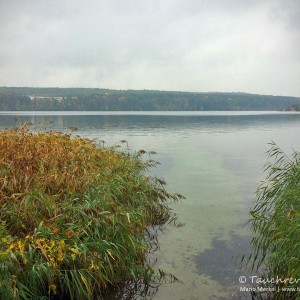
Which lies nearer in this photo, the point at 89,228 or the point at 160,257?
the point at 89,228

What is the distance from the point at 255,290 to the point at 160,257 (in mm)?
2310

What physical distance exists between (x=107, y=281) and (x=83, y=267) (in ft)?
2.50

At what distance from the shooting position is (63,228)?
585 centimetres

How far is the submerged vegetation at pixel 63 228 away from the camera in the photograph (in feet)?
15.8

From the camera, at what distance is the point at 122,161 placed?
12.3 m

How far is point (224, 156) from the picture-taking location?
24.8 meters

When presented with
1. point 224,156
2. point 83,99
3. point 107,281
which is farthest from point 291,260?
point 83,99

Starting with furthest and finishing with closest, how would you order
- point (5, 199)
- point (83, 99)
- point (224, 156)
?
1. point (83, 99)
2. point (224, 156)
3. point (5, 199)

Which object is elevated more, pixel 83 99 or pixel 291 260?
pixel 83 99

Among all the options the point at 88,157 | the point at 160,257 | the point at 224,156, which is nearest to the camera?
the point at 160,257

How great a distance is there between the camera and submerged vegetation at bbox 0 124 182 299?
190 inches

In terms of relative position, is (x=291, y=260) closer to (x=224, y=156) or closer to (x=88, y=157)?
(x=88, y=157)

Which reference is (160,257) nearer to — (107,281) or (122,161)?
(107,281)

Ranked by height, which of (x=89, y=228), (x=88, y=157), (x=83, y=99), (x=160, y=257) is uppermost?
(x=83, y=99)
